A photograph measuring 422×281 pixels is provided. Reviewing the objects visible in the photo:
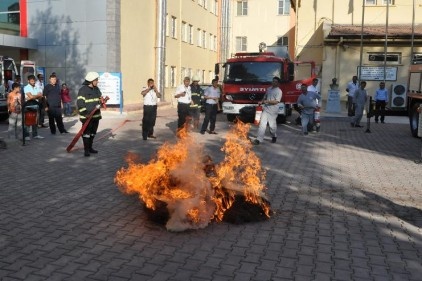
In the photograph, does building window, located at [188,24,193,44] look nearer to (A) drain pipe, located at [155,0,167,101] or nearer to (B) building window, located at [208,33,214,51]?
(B) building window, located at [208,33,214,51]

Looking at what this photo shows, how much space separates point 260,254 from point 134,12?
23.9 meters

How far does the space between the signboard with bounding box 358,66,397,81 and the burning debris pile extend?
22.7 metres

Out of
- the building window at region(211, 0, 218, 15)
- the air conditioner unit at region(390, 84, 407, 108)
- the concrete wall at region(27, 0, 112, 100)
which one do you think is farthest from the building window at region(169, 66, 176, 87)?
the air conditioner unit at region(390, 84, 407, 108)

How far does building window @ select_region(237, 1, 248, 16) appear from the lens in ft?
150

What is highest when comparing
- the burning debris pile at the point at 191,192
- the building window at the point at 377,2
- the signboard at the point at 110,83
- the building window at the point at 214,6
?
the building window at the point at 214,6

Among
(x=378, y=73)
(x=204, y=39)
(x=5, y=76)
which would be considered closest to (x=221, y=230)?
(x=5, y=76)

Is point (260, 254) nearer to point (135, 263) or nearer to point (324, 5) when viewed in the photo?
point (135, 263)

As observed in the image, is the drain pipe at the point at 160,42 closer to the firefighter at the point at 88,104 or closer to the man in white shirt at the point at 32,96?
the man in white shirt at the point at 32,96

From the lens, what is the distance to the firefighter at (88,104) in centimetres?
1016

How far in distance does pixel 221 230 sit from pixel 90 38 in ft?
70.5

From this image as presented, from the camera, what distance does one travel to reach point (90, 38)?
24.8 m

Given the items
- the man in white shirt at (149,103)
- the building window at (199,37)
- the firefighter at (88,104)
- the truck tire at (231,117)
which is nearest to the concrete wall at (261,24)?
the building window at (199,37)

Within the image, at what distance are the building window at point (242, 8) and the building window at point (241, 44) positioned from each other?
7.84ft

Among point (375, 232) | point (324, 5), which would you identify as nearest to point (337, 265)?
point (375, 232)
